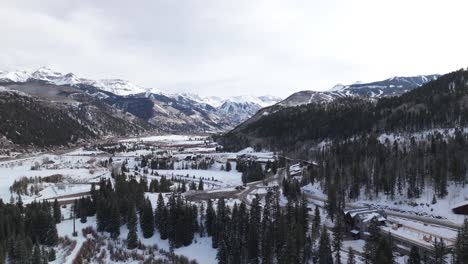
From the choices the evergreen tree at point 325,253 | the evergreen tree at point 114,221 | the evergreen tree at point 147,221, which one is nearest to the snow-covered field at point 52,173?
the evergreen tree at point 114,221

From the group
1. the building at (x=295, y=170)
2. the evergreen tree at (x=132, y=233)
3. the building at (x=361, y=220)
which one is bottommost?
the evergreen tree at (x=132, y=233)

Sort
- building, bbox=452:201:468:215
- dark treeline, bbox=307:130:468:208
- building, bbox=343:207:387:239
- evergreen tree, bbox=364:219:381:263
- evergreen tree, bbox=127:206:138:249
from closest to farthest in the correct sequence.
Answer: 1. evergreen tree, bbox=364:219:381:263
2. building, bbox=343:207:387:239
3. evergreen tree, bbox=127:206:138:249
4. building, bbox=452:201:468:215
5. dark treeline, bbox=307:130:468:208

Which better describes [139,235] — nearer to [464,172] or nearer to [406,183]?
[406,183]

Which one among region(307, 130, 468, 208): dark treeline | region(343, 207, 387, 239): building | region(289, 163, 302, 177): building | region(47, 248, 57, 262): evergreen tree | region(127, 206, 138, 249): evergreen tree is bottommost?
region(47, 248, 57, 262): evergreen tree

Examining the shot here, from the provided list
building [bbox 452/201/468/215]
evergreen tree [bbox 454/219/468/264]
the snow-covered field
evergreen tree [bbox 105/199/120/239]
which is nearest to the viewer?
evergreen tree [bbox 454/219/468/264]

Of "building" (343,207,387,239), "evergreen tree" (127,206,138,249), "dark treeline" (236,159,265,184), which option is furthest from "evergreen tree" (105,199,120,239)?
"dark treeline" (236,159,265,184)

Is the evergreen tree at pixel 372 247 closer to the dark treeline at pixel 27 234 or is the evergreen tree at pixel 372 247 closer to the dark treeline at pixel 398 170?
the dark treeline at pixel 398 170

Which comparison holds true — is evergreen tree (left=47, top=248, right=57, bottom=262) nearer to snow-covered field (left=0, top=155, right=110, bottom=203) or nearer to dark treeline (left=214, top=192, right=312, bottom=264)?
dark treeline (left=214, top=192, right=312, bottom=264)

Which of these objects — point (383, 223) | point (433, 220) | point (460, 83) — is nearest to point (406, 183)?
point (433, 220)
